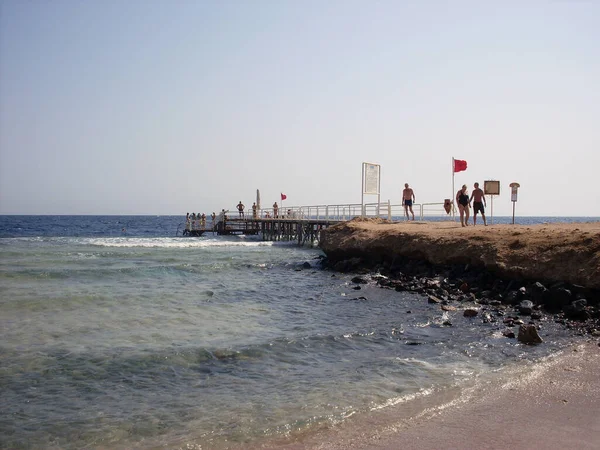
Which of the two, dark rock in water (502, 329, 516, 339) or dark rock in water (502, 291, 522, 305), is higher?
dark rock in water (502, 291, 522, 305)

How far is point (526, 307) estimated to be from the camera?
11.1 m

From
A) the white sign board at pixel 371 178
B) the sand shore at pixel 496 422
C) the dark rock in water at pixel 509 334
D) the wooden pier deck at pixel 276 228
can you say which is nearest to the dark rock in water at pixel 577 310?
the dark rock in water at pixel 509 334

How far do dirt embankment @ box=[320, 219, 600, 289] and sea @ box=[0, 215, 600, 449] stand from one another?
1.93 metres

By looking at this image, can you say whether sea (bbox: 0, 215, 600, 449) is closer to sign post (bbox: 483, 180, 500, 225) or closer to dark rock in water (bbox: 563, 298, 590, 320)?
dark rock in water (bbox: 563, 298, 590, 320)

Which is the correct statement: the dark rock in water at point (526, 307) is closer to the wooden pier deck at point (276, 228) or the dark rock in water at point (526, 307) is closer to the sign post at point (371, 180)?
the sign post at point (371, 180)

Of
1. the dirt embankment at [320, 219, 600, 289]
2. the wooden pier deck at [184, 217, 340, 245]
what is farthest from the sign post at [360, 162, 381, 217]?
the dirt embankment at [320, 219, 600, 289]

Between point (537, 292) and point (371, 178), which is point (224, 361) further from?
point (371, 178)

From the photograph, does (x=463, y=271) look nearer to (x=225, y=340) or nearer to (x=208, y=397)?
(x=225, y=340)

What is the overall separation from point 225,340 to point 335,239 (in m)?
12.9

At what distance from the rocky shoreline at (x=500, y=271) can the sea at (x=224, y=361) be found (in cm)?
58

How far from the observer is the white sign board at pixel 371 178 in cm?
2756

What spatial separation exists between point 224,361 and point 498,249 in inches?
334

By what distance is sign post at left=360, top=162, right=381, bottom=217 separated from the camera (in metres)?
27.5

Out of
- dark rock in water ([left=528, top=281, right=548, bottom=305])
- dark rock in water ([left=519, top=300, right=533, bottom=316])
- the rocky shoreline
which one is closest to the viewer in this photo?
the rocky shoreline
